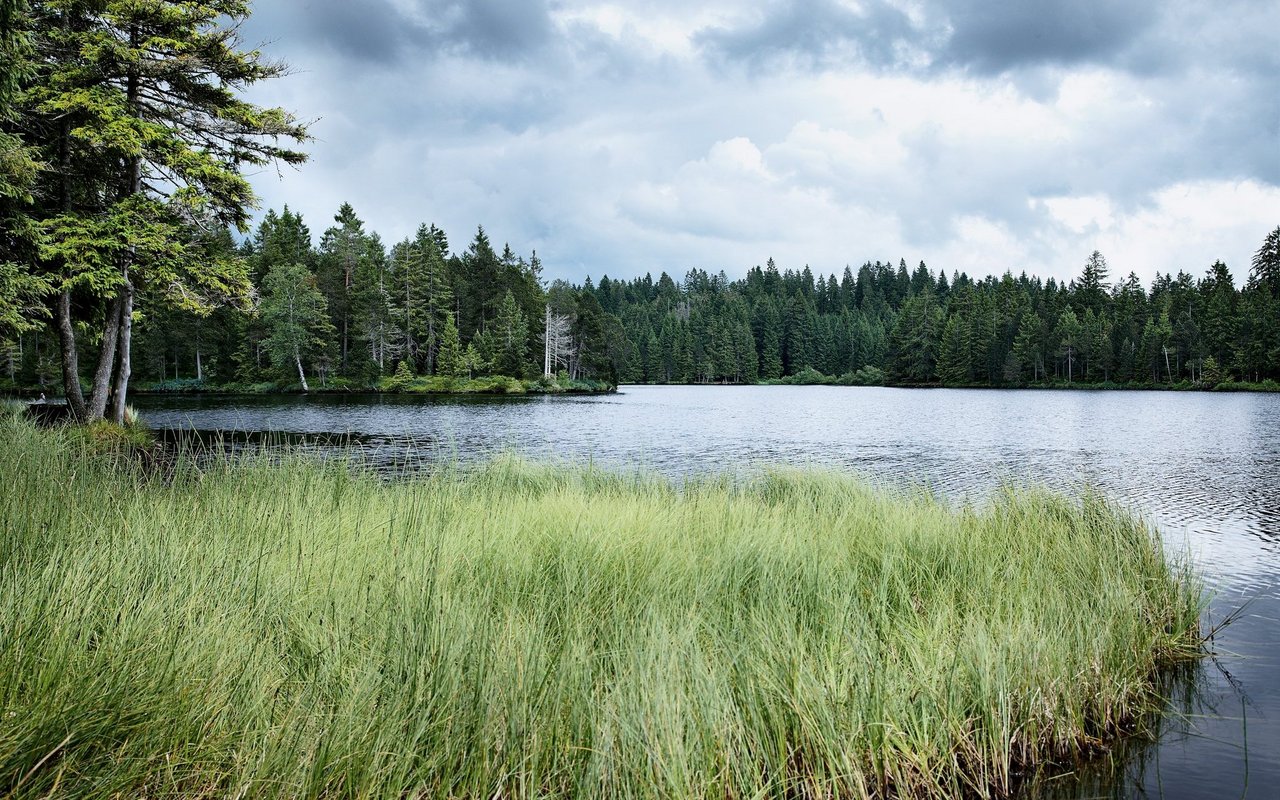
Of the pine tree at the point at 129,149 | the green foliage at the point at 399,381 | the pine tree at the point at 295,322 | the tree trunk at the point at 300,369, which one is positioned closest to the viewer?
the pine tree at the point at 129,149

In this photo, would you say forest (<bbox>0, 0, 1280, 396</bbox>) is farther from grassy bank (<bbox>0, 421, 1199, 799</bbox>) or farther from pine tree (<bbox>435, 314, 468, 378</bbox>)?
grassy bank (<bbox>0, 421, 1199, 799</bbox>)

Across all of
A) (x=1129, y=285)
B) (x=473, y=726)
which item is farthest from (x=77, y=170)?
(x=1129, y=285)

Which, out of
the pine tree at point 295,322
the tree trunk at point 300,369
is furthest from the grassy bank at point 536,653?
the pine tree at point 295,322

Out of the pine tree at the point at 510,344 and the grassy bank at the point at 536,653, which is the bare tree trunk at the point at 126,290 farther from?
the pine tree at the point at 510,344

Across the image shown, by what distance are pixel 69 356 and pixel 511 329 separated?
44623mm

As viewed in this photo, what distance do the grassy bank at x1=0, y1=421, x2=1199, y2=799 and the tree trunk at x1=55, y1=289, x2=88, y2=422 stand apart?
14.5 meters

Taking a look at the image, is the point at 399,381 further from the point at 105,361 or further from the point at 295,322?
the point at 105,361

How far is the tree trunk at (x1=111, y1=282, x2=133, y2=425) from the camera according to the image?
58.7 ft

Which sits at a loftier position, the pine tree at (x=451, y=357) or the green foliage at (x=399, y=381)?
the pine tree at (x=451, y=357)

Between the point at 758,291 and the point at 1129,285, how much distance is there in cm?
7798

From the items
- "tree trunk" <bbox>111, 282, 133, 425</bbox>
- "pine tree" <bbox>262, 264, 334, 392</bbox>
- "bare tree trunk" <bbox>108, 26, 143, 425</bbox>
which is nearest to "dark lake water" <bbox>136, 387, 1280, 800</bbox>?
"tree trunk" <bbox>111, 282, 133, 425</bbox>

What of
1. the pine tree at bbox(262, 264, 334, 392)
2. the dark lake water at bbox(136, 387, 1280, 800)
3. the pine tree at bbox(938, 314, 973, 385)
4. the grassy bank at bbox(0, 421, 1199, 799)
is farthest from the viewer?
the pine tree at bbox(938, 314, 973, 385)

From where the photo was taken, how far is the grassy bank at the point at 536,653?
2502 mm

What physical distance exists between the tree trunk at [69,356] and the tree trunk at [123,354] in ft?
2.31
